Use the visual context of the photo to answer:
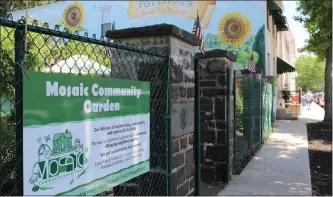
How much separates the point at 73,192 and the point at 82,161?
20 cm

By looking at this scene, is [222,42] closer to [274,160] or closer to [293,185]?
[274,160]

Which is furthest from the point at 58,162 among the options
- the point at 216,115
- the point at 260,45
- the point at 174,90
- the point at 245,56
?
the point at 260,45

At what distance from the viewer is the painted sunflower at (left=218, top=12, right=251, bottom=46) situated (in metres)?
16.4

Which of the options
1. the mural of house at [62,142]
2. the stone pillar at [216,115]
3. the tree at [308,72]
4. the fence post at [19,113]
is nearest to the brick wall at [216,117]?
the stone pillar at [216,115]

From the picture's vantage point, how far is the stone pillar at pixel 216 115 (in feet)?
19.3

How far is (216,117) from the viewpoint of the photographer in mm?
6039

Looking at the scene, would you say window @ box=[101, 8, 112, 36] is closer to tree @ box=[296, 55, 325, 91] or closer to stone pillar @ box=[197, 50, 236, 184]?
stone pillar @ box=[197, 50, 236, 184]

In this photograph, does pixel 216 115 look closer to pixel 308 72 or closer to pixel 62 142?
pixel 62 142

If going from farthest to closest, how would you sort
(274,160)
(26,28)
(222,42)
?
(222,42) < (274,160) < (26,28)

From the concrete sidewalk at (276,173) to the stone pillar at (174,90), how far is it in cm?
178

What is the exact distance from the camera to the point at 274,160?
7871mm

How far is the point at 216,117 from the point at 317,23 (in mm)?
11048

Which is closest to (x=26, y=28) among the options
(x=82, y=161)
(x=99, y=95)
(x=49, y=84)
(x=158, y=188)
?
(x=49, y=84)

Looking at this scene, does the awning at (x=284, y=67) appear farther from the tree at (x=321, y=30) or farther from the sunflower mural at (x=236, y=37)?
the sunflower mural at (x=236, y=37)
